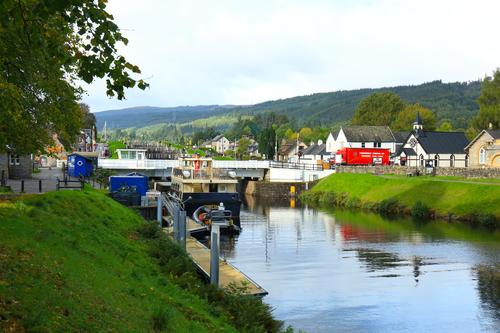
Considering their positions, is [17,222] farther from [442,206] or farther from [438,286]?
[442,206]

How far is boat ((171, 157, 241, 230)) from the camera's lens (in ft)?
161

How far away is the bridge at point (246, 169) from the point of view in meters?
86.0

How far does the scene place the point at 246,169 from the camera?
100 m

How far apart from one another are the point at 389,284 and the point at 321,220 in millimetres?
29910

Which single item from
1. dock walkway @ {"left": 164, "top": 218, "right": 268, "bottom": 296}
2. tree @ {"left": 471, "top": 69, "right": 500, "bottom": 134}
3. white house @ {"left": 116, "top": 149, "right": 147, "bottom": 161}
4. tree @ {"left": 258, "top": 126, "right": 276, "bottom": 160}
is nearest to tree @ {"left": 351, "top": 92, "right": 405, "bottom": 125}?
tree @ {"left": 258, "top": 126, "right": 276, "bottom": 160}

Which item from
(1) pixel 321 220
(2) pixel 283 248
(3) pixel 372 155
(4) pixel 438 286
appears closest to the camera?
(4) pixel 438 286

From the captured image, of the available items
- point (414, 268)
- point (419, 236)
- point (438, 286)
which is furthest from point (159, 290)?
point (419, 236)

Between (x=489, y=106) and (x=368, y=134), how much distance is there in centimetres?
2841

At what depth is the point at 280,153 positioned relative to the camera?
184 meters

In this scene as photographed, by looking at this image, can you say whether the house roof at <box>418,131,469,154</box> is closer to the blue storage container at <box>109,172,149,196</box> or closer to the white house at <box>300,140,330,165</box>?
the white house at <box>300,140,330,165</box>

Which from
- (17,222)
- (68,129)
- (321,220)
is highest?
(68,129)

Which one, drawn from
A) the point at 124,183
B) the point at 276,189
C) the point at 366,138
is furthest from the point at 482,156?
the point at 124,183

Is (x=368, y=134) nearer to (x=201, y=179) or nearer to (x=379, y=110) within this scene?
(x=379, y=110)

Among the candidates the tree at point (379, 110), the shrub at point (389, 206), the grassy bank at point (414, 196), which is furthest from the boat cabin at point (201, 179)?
the tree at point (379, 110)
